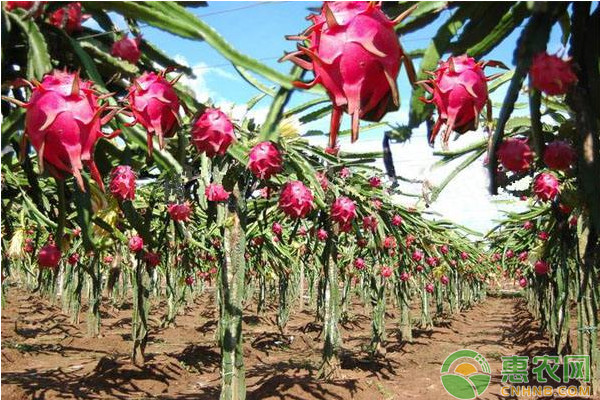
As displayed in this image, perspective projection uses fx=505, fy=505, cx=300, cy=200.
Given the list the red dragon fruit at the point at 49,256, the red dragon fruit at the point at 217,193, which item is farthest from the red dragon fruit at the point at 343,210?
the red dragon fruit at the point at 49,256

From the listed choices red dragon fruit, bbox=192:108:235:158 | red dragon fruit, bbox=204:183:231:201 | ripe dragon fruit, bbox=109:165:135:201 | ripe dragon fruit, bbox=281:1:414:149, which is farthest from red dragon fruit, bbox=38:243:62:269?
ripe dragon fruit, bbox=281:1:414:149

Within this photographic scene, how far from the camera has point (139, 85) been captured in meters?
1.05

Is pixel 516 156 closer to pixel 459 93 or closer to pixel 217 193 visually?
pixel 459 93

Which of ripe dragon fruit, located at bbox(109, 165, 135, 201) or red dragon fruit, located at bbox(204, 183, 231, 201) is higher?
red dragon fruit, located at bbox(204, 183, 231, 201)

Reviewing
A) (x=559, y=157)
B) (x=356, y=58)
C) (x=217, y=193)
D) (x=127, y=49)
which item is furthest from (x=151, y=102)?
(x=217, y=193)

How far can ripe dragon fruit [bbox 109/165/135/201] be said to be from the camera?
5.60ft

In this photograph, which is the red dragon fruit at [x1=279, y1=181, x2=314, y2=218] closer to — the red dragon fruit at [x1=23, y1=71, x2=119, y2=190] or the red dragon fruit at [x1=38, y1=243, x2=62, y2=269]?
the red dragon fruit at [x1=38, y1=243, x2=62, y2=269]

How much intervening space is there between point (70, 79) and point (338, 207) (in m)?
2.57

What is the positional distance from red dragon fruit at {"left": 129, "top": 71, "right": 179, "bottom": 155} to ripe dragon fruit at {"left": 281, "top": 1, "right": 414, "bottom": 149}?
408mm

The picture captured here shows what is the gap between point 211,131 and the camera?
127 cm

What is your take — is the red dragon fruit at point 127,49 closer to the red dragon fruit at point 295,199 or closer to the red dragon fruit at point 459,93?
the red dragon fruit at point 459,93

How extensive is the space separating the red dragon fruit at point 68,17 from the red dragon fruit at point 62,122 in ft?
0.89

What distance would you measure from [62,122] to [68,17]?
15.6 inches

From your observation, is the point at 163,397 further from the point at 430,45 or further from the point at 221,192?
the point at 430,45
